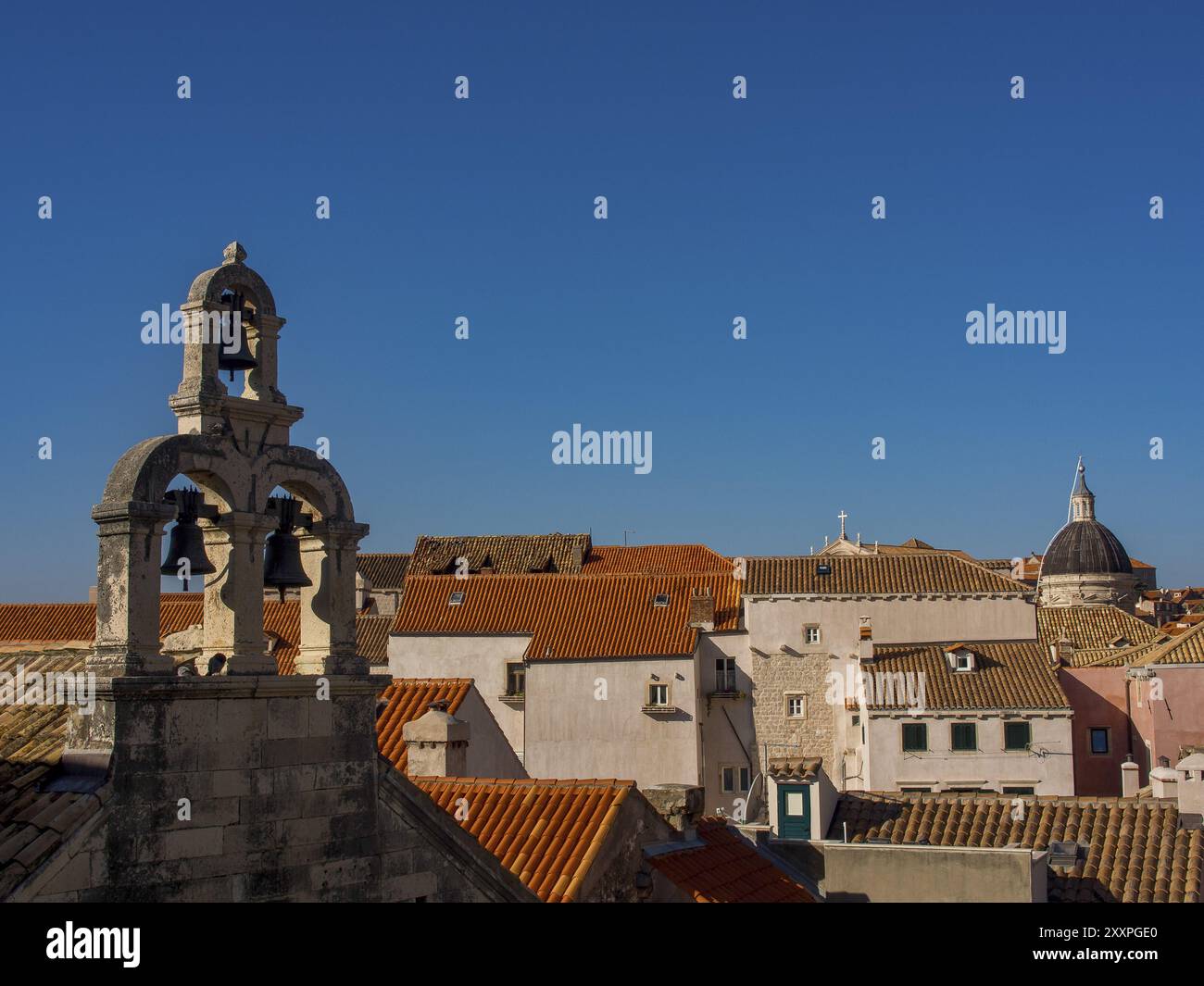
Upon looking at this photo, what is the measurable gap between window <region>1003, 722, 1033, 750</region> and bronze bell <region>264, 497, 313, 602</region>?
34.9 m

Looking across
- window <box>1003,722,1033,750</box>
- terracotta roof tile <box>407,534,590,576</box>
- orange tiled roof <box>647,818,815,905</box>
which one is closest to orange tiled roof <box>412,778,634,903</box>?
orange tiled roof <box>647,818,815,905</box>

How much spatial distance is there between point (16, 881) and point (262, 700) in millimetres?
2289

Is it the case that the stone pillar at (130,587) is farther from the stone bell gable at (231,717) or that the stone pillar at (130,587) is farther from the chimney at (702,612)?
the chimney at (702,612)

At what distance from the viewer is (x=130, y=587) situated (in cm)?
920

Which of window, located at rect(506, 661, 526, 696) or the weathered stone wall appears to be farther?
window, located at rect(506, 661, 526, 696)

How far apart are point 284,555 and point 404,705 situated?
1137cm

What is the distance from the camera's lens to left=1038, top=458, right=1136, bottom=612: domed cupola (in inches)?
4761

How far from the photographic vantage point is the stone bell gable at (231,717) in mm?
8883

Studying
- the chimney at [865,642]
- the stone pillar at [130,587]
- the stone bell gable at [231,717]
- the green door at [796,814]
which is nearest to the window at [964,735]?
the chimney at [865,642]

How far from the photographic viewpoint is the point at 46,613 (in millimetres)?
55219

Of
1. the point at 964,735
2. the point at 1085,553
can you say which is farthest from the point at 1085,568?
the point at 964,735

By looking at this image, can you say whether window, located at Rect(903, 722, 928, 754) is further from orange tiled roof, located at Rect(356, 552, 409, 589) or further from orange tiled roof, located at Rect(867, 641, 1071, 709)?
orange tiled roof, located at Rect(356, 552, 409, 589)

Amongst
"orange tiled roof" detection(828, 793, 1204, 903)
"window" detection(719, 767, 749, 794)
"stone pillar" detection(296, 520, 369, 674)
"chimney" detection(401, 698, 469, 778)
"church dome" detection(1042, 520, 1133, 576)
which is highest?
"church dome" detection(1042, 520, 1133, 576)
